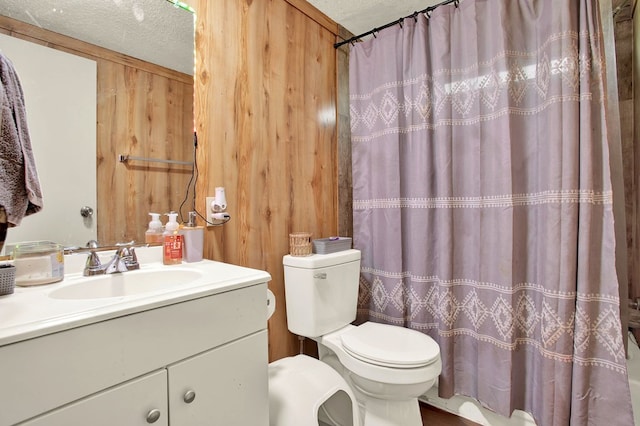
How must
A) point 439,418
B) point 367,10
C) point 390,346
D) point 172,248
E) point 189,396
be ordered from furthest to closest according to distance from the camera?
1. point 367,10
2. point 439,418
3. point 390,346
4. point 172,248
5. point 189,396

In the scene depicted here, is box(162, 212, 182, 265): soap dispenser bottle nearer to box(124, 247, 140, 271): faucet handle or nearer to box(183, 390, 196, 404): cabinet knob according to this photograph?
box(124, 247, 140, 271): faucet handle

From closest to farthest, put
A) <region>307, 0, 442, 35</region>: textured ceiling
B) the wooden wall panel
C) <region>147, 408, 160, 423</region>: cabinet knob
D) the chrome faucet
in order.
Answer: <region>147, 408, 160, 423</region>: cabinet knob → the chrome faucet → the wooden wall panel → <region>307, 0, 442, 35</region>: textured ceiling

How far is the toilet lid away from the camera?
3.80ft

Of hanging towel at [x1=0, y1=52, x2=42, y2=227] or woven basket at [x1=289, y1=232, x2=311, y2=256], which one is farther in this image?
woven basket at [x1=289, y1=232, x2=311, y2=256]

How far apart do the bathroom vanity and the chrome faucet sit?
0.13ft

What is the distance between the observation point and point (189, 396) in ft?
2.43

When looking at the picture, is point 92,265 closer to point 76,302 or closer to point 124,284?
point 124,284

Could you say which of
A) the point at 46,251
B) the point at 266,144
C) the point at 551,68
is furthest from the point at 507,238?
the point at 46,251

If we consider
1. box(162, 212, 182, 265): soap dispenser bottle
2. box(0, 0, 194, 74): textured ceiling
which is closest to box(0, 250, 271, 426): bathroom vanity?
box(162, 212, 182, 265): soap dispenser bottle

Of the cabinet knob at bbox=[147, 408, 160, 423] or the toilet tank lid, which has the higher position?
the toilet tank lid

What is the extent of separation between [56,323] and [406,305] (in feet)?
4.80

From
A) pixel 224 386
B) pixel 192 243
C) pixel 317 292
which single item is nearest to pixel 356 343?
pixel 317 292

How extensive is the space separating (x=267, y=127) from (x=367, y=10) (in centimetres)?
92

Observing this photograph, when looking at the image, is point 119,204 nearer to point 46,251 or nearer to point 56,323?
point 46,251
